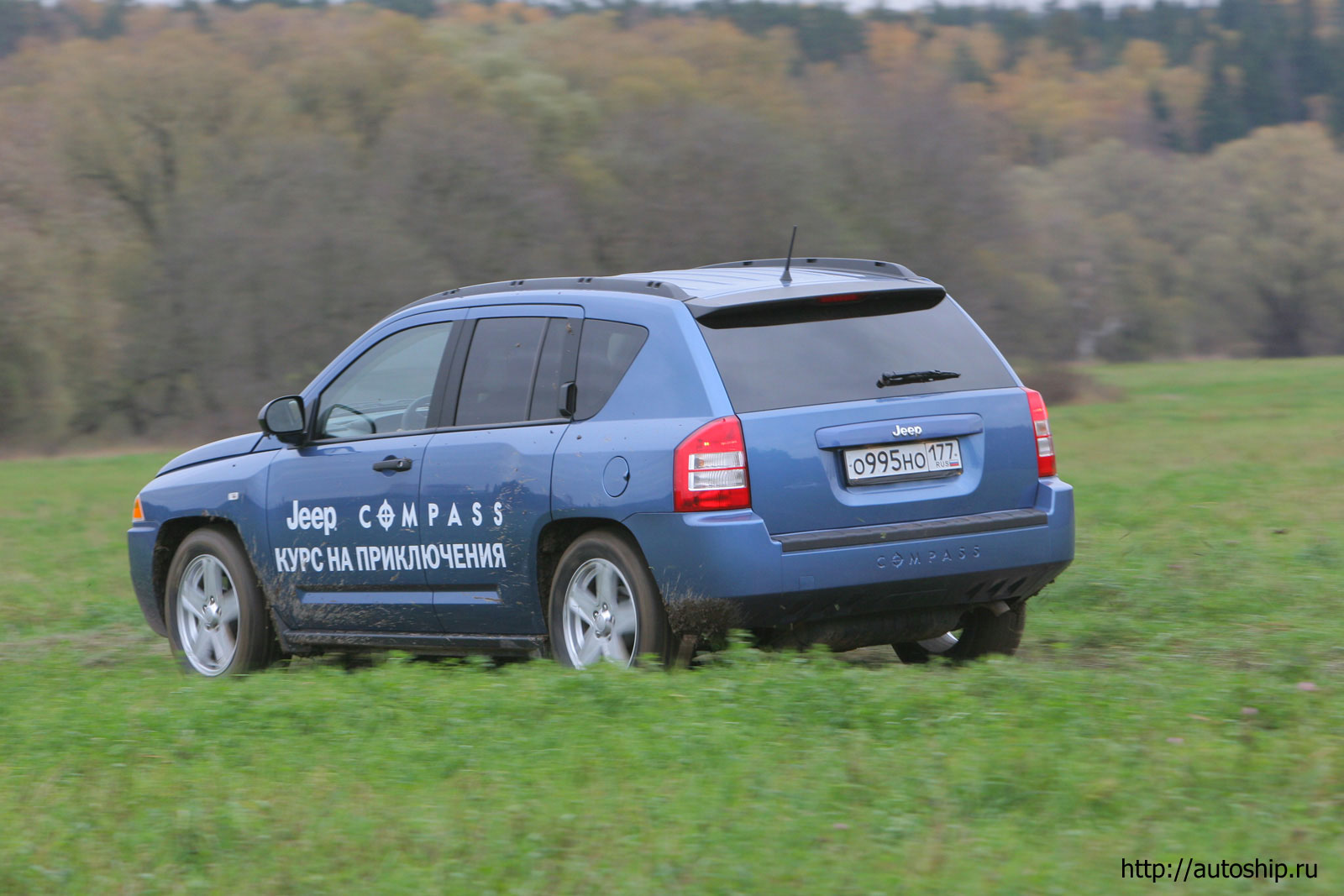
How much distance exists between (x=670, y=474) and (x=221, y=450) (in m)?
3.12

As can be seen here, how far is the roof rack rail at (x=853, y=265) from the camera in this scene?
6.89 metres

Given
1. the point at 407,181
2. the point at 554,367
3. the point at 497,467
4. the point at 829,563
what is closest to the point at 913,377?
the point at 829,563

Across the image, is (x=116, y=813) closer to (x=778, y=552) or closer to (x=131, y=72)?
(x=778, y=552)

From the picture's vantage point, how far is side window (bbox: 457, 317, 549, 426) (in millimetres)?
6812

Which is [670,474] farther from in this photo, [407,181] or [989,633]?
[407,181]

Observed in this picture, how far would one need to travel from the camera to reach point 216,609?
8.12m

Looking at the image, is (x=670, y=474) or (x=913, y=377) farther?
(x=913, y=377)

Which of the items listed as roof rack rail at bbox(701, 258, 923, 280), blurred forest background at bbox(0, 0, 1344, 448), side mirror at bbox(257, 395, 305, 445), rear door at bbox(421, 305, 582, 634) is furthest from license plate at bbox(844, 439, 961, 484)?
blurred forest background at bbox(0, 0, 1344, 448)

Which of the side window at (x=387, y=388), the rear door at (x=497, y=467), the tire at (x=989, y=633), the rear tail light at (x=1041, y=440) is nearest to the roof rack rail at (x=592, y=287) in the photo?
the rear door at (x=497, y=467)

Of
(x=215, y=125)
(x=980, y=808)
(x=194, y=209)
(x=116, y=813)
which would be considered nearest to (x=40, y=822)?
(x=116, y=813)

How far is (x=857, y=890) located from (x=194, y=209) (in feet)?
133

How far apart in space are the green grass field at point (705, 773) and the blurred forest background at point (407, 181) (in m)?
30.8

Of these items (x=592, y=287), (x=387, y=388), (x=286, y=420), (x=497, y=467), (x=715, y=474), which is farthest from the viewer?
(x=286, y=420)

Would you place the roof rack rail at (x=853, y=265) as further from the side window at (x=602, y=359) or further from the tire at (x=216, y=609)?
the tire at (x=216, y=609)
